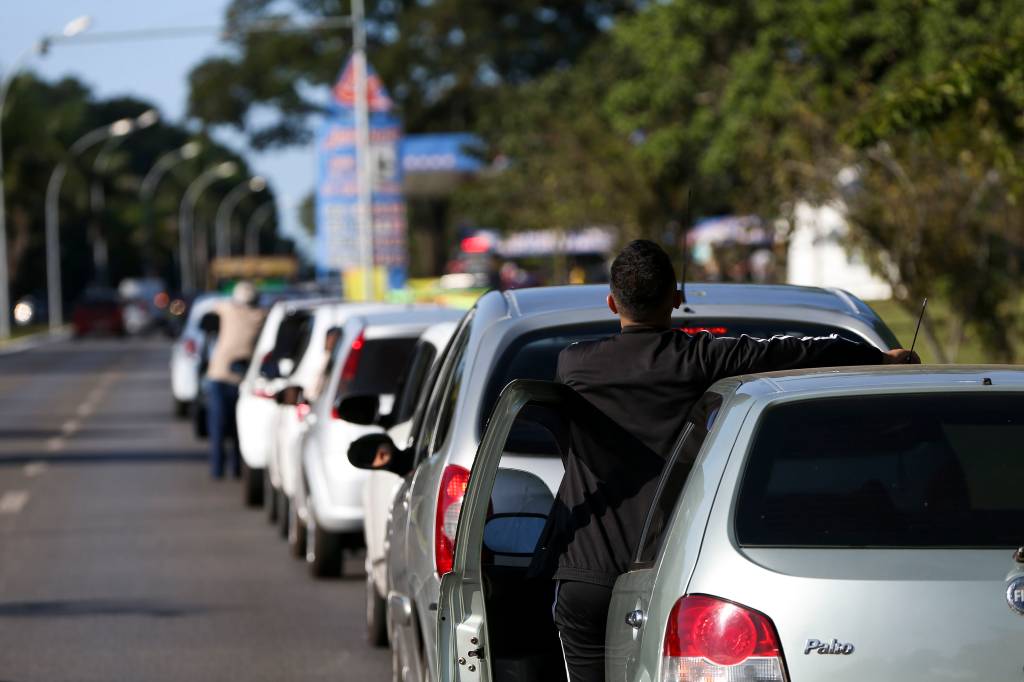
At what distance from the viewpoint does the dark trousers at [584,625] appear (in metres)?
4.65

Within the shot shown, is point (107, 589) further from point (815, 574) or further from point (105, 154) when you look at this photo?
point (105, 154)

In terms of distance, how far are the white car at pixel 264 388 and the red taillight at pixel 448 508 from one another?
7.91 meters

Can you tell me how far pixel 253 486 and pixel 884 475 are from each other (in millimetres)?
11592

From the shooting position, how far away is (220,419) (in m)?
16.6

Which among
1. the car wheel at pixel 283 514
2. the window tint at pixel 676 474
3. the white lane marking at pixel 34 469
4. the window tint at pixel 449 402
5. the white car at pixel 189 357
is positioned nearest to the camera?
the window tint at pixel 676 474

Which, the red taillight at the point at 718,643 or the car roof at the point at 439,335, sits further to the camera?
the car roof at the point at 439,335

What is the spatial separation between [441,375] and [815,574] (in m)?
3.53

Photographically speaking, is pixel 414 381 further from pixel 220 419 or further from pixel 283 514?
pixel 220 419

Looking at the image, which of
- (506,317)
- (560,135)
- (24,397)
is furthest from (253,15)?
(506,317)

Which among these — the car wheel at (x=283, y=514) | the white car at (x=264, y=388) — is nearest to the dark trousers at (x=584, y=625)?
the car wheel at (x=283, y=514)

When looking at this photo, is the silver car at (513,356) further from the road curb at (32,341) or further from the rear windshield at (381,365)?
the road curb at (32,341)

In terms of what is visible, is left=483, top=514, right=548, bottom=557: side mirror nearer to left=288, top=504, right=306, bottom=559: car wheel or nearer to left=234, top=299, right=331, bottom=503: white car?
left=288, top=504, right=306, bottom=559: car wheel

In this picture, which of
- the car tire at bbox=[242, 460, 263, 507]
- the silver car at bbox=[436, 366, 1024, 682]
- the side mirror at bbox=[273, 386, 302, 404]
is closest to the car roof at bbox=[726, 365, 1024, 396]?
the silver car at bbox=[436, 366, 1024, 682]

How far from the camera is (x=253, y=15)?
70125mm
